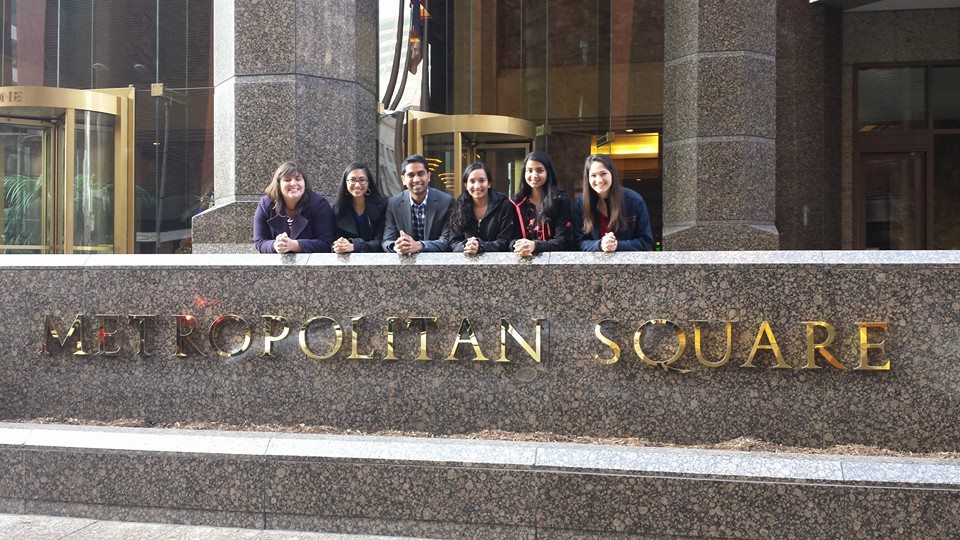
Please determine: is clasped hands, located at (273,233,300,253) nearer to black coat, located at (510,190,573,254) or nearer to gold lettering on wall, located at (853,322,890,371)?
black coat, located at (510,190,573,254)

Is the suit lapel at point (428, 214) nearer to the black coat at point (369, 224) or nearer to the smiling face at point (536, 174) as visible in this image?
the black coat at point (369, 224)

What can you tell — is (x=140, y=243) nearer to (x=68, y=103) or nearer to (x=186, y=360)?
(x=68, y=103)

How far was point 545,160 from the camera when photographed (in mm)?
6367

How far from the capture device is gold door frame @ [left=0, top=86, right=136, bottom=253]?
12328 millimetres

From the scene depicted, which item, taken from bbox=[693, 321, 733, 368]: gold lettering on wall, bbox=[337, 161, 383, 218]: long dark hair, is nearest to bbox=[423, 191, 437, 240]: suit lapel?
bbox=[337, 161, 383, 218]: long dark hair

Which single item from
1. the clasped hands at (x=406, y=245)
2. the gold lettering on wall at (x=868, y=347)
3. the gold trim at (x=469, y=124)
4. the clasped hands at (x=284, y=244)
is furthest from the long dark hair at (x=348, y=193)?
the gold trim at (x=469, y=124)

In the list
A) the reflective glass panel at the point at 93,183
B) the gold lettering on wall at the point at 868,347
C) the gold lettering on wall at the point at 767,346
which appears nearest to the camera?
the gold lettering on wall at the point at 868,347

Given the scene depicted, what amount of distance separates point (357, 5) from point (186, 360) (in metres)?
4.10

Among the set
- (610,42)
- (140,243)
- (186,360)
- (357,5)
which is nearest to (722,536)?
(186,360)

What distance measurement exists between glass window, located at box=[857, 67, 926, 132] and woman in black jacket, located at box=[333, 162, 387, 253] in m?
10.8

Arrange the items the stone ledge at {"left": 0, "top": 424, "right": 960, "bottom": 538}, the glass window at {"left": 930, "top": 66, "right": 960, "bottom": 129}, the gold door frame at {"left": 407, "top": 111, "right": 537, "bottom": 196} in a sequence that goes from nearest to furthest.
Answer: the stone ledge at {"left": 0, "top": 424, "right": 960, "bottom": 538} < the gold door frame at {"left": 407, "top": 111, "right": 537, "bottom": 196} < the glass window at {"left": 930, "top": 66, "right": 960, "bottom": 129}

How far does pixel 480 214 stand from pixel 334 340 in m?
1.37

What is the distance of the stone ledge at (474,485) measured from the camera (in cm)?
477

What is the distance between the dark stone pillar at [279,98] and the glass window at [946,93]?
10508 millimetres
